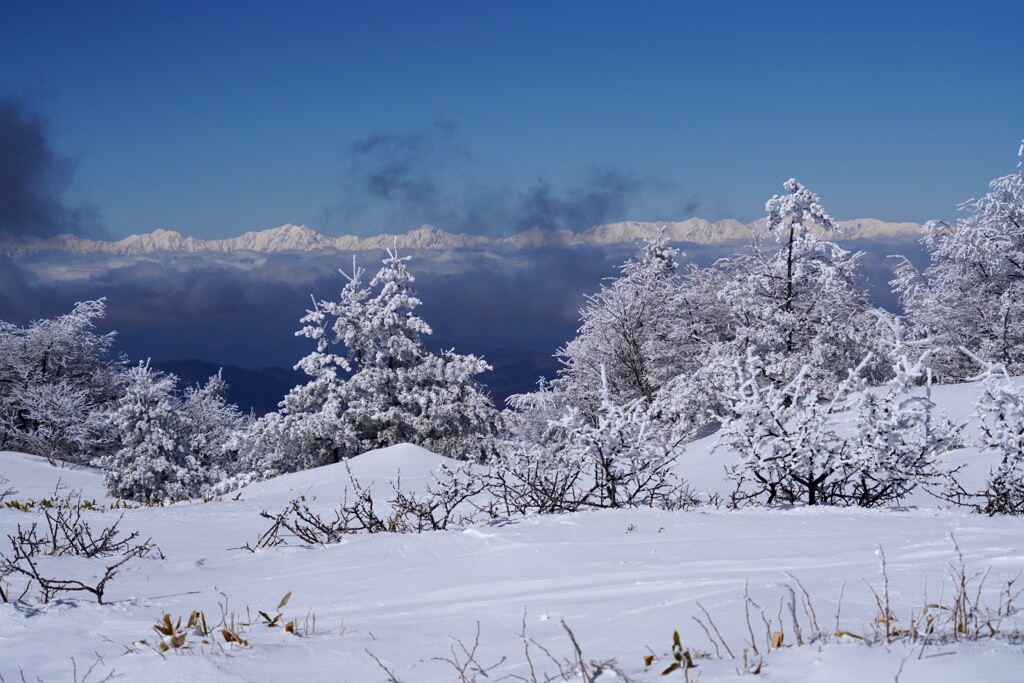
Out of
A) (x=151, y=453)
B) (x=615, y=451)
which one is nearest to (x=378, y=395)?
(x=151, y=453)

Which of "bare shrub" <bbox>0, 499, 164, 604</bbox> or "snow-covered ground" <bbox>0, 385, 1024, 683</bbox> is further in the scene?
"bare shrub" <bbox>0, 499, 164, 604</bbox>

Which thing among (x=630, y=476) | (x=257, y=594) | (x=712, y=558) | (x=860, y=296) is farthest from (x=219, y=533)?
(x=860, y=296)

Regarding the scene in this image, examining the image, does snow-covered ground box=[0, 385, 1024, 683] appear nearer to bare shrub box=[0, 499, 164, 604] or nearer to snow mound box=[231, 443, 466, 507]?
bare shrub box=[0, 499, 164, 604]

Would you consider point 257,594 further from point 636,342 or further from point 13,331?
point 13,331

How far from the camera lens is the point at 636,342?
28109 mm

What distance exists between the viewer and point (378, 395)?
26531 mm

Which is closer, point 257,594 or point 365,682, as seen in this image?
point 365,682

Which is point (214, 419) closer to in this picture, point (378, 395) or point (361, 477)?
point (378, 395)

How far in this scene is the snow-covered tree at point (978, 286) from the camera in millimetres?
25266

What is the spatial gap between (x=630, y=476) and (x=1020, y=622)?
4662 millimetres

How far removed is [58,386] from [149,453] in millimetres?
10987

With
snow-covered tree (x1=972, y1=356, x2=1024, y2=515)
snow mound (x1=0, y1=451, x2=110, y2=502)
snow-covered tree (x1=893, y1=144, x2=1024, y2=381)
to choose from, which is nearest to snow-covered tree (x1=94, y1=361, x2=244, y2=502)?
snow mound (x1=0, y1=451, x2=110, y2=502)

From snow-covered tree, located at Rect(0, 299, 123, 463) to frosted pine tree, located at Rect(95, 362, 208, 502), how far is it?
6.26m

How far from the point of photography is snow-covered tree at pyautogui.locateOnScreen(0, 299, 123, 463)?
27531mm
